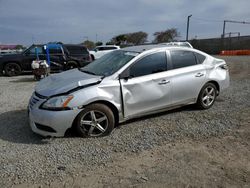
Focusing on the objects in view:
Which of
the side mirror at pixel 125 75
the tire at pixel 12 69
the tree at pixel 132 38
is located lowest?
the tire at pixel 12 69

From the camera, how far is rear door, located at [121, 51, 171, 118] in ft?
13.4

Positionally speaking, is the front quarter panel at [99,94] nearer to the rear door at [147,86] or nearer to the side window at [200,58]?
the rear door at [147,86]

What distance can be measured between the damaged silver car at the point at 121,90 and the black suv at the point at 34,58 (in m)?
7.42

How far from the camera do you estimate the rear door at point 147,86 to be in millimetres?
4086

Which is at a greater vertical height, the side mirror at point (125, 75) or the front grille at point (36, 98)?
the side mirror at point (125, 75)

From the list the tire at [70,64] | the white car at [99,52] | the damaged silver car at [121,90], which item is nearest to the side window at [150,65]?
the damaged silver car at [121,90]

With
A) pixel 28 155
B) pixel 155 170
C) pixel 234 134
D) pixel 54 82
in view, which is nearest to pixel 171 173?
pixel 155 170

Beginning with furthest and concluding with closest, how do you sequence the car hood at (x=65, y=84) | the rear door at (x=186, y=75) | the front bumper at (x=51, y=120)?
1. the rear door at (x=186, y=75)
2. the car hood at (x=65, y=84)
3. the front bumper at (x=51, y=120)

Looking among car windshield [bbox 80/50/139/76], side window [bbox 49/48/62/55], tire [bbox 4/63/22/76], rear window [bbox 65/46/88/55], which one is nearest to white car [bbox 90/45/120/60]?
rear window [bbox 65/46/88/55]

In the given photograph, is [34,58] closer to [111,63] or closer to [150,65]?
[111,63]

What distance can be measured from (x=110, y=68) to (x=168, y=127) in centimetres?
161

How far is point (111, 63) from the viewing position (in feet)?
15.1

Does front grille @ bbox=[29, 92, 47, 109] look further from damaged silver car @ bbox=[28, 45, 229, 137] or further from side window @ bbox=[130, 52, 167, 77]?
side window @ bbox=[130, 52, 167, 77]

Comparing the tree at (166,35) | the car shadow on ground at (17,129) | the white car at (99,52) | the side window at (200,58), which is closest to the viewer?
the car shadow on ground at (17,129)
